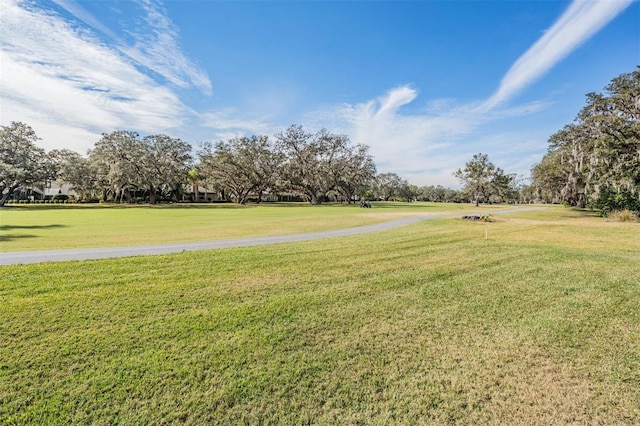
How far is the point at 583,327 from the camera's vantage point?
428 centimetres

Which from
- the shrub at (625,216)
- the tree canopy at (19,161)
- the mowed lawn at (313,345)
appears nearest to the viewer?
the mowed lawn at (313,345)

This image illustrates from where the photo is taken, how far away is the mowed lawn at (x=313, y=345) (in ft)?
8.91

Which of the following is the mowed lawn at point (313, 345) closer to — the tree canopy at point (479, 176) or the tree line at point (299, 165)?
the tree line at point (299, 165)

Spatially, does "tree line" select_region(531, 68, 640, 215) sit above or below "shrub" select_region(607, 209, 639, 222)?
above

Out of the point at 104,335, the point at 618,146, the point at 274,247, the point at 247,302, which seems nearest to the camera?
the point at 104,335

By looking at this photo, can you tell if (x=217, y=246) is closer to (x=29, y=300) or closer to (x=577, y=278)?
(x=29, y=300)

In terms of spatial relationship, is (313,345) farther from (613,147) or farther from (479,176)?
(479,176)

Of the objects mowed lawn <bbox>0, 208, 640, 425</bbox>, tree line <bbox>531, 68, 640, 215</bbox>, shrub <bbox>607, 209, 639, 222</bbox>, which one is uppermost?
tree line <bbox>531, 68, 640, 215</bbox>

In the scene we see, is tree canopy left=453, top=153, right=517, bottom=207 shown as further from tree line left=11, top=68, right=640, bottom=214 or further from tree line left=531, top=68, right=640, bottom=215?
tree line left=531, top=68, right=640, bottom=215

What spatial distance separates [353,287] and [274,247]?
414cm

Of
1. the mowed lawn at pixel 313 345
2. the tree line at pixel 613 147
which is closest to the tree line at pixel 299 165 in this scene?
the tree line at pixel 613 147

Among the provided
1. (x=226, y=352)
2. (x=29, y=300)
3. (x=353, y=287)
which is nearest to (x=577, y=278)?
(x=353, y=287)

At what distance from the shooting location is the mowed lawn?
2717 millimetres

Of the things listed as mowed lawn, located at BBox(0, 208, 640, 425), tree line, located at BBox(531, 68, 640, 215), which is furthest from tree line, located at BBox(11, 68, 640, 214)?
mowed lawn, located at BBox(0, 208, 640, 425)
